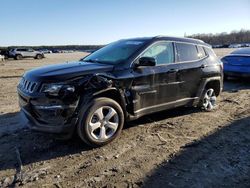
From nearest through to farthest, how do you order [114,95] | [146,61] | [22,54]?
[114,95], [146,61], [22,54]

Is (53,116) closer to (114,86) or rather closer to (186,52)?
(114,86)

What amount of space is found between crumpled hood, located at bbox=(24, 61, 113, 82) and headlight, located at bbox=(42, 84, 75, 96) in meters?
0.09

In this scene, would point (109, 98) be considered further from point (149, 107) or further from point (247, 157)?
point (247, 157)

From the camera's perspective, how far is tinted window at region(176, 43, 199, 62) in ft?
22.0

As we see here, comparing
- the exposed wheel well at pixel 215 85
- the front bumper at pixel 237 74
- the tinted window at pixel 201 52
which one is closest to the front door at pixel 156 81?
the tinted window at pixel 201 52

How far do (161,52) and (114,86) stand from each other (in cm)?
149

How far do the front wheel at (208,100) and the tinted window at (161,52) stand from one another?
5.03 ft

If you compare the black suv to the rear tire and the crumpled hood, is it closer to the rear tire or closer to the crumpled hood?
the crumpled hood

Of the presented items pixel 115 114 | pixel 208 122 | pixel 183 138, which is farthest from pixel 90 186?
pixel 208 122

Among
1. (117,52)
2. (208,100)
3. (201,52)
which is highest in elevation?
(117,52)

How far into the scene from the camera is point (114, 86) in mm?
5398

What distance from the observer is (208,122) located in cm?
668

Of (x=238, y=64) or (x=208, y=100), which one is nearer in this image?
(x=208, y=100)

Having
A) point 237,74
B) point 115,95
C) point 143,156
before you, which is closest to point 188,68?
point 115,95
